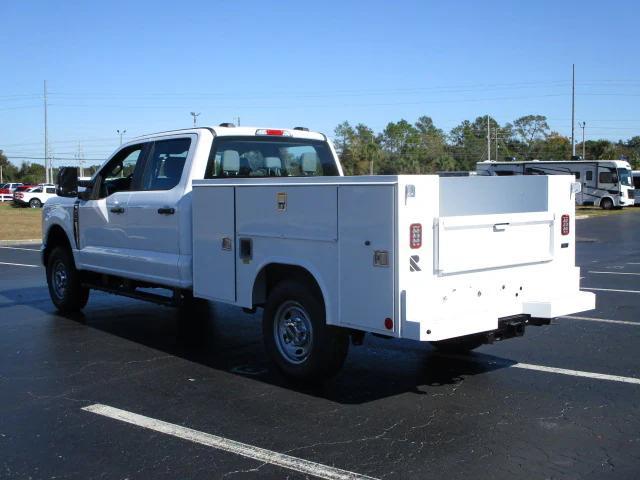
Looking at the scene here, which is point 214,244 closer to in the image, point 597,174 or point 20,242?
point 20,242

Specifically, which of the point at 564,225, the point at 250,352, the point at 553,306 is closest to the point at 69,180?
the point at 250,352

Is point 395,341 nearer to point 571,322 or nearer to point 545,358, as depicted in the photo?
point 545,358

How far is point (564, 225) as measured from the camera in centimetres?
674

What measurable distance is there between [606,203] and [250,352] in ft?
138

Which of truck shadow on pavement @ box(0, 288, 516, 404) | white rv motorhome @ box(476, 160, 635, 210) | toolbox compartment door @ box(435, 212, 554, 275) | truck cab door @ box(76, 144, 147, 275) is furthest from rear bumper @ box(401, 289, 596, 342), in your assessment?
white rv motorhome @ box(476, 160, 635, 210)

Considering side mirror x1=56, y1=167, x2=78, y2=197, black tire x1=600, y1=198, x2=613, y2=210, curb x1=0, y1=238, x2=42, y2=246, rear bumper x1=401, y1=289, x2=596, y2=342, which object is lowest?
curb x1=0, y1=238, x2=42, y2=246

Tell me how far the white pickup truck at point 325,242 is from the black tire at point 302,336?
0.04ft

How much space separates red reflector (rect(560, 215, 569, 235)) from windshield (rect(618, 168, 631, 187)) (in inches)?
1625

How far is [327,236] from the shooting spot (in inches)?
234

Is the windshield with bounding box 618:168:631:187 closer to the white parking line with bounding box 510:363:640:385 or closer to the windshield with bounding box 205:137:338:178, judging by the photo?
the windshield with bounding box 205:137:338:178

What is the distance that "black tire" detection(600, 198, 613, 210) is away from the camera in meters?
45.5

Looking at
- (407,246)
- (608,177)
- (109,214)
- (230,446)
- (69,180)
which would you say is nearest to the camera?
(230,446)

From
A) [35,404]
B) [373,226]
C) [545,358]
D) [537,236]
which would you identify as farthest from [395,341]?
[35,404]

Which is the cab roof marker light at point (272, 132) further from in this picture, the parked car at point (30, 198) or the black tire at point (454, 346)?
the parked car at point (30, 198)
